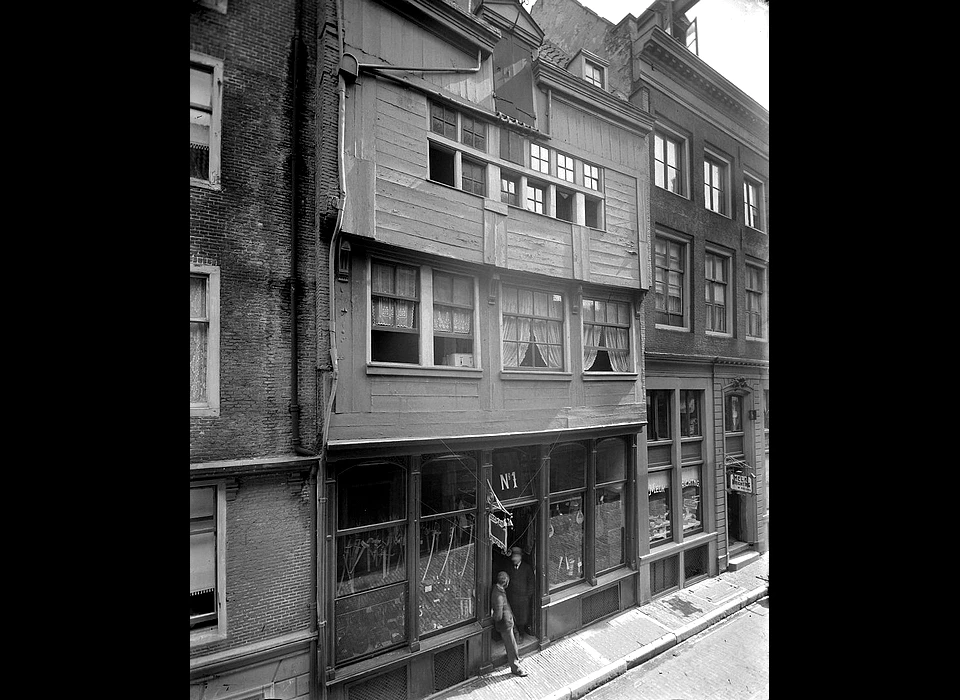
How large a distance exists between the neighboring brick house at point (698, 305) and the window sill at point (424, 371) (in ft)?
2.42

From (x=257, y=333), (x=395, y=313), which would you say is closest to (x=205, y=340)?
(x=257, y=333)

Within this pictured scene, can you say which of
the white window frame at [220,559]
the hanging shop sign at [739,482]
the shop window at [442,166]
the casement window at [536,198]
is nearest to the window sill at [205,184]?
the shop window at [442,166]

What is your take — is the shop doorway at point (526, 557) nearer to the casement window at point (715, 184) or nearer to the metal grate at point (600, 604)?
the metal grate at point (600, 604)

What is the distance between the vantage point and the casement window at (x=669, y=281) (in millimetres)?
1835

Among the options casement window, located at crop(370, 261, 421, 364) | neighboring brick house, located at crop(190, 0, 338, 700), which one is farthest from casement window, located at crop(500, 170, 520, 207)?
neighboring brick house, located at crop(190, 0, 338, 700)

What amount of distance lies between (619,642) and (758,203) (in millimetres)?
1816

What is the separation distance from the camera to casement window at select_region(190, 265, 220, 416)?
51.4 inches
